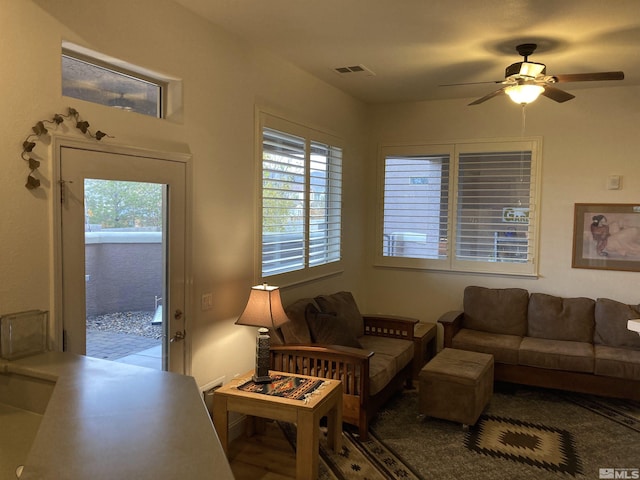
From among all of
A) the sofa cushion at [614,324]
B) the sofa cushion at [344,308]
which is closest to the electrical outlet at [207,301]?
the sofa cushion at [344,308]

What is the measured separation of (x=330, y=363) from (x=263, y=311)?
705mm

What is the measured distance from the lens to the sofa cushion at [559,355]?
440 centimetres

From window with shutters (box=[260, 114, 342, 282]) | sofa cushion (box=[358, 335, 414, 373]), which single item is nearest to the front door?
window with shutters (box=[260, 114, 342, 282])

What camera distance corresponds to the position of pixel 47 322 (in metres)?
2.32

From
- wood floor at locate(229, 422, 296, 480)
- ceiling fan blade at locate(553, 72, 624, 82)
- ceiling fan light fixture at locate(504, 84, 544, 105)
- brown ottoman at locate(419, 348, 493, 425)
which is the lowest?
wood floor at locate(229, 422, 296, 480)

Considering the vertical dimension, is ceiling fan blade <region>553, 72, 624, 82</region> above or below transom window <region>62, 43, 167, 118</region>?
above

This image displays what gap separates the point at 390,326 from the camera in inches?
193

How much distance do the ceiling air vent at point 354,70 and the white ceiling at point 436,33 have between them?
0.05 m

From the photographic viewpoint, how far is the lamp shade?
3.37 meters

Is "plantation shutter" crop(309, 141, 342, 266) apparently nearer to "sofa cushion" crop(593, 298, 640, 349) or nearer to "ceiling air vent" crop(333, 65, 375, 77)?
"ceiling air vent" crop(333, 65, 375, 77)

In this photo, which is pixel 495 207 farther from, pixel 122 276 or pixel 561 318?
pixel 122 276

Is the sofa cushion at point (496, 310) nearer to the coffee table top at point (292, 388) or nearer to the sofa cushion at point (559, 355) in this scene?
the sofa cushion at point (559, 355)

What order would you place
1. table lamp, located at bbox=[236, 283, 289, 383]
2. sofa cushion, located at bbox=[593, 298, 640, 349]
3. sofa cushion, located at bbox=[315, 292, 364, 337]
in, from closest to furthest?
table lamp, located at bbox=[236, 283, 289, 383] → sofa cushion, located at bbox=[315, 292, 364, 337] → sofa cushion, located at bbox=[593, 298, 640, 349]

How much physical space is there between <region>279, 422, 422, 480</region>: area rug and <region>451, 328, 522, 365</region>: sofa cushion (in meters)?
1.51
